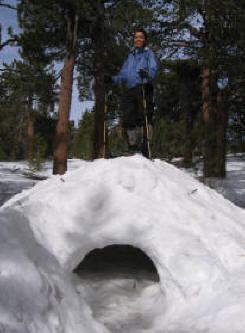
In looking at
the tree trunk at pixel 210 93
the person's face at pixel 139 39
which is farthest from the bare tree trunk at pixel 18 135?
the person's face at pixel 139 39

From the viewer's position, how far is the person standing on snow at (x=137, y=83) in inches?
214

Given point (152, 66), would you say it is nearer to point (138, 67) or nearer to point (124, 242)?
point (138, 67)

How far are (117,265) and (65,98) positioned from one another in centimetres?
575

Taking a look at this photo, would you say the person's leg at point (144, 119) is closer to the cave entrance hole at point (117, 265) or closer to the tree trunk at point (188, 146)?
the cave entrance hole at point (117, 265)

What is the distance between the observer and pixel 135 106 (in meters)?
5.63

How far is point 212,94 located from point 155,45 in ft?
9.80

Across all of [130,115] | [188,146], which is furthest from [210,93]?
[130,115]

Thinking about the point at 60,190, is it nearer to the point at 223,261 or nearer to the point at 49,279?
the point at 49,279

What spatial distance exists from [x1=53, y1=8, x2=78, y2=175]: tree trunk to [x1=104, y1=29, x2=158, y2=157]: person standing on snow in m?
3.94

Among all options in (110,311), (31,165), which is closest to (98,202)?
(110,311)

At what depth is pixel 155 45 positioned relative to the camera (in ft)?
31.4

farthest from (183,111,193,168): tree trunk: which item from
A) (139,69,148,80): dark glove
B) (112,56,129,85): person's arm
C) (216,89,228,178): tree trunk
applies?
(139,69,148,80): dark glove

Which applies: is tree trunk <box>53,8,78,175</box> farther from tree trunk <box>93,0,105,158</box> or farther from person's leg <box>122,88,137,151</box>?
person's leg <box>122,88,137,151</box>

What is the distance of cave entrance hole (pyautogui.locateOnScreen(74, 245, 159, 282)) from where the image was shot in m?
4.41
